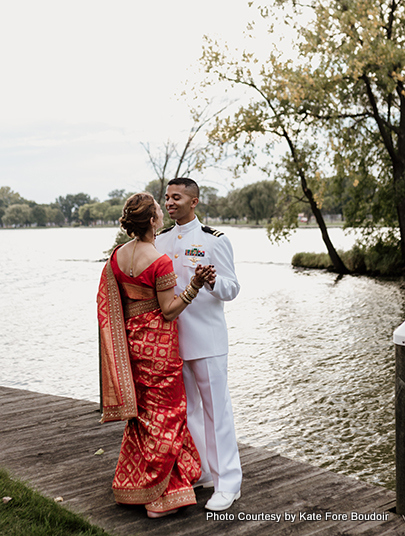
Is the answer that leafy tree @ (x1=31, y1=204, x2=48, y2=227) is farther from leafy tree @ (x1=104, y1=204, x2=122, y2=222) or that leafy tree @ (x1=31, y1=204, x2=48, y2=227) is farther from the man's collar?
the man's collar

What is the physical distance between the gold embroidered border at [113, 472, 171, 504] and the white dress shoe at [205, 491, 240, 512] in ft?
1.01

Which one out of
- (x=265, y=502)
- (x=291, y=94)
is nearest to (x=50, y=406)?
(x=265, y=502)

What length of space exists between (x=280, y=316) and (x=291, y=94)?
299 inches

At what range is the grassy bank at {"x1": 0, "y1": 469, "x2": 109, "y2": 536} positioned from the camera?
124 inches

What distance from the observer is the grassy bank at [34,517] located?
3154 millimetres

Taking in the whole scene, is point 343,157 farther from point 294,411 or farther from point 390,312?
point 294,411

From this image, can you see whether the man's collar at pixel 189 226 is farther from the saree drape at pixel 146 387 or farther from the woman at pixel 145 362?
the saree drape at pixel 146 387

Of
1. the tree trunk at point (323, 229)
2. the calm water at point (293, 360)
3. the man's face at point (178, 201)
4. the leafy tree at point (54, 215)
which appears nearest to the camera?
the man's face at point (178, 201)

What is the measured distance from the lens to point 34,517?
335 centimetres

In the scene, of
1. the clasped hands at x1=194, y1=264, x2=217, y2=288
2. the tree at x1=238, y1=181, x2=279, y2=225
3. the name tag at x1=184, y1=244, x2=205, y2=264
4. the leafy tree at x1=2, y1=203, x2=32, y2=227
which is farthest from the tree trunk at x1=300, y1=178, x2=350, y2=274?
the leafy tree at x1=2, y1=203, x2=32, y2=227

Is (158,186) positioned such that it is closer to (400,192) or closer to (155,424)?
(400,192)

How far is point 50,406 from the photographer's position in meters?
5.55

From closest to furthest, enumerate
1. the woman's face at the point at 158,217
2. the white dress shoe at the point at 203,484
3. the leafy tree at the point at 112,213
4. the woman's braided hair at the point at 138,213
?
the woman's braided hair at the point at 138,213, the woman's face at the point at 158,217, the white dress shoe at the point at 203,484, the leafy tree at the point at 112,213

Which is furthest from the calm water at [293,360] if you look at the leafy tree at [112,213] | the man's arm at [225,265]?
the leafy tree at [112,213]
